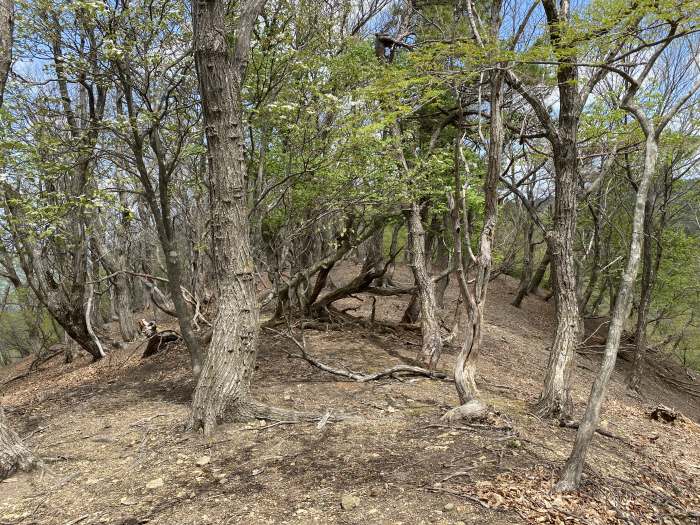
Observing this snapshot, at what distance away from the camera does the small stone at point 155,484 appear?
3.98m

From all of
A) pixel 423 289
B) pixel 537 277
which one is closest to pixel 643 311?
pixel 423 289

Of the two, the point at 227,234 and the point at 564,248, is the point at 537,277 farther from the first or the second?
the point at 227,234

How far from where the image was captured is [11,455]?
14.0ft

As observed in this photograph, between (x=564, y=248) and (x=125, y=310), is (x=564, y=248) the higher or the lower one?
the higher one

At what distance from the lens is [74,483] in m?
4.21

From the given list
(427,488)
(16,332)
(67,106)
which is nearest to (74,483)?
(427,488)

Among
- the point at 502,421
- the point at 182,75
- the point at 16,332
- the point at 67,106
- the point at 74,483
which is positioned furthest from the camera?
the point at 16,332

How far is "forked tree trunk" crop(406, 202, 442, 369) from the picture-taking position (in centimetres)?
884

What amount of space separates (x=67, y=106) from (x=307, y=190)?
559 centimetres

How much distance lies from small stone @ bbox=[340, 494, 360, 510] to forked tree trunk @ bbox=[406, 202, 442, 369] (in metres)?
5.31

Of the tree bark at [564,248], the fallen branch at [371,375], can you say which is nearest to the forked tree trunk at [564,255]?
the tree bark at [564,248]

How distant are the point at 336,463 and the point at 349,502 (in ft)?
2.39

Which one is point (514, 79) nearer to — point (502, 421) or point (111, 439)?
point (502, 421)

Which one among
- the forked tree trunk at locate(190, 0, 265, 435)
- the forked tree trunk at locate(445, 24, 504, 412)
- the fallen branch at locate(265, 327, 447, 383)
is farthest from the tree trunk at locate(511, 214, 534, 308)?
the forked tree trunk at locate(190, 0, 265, 435)
